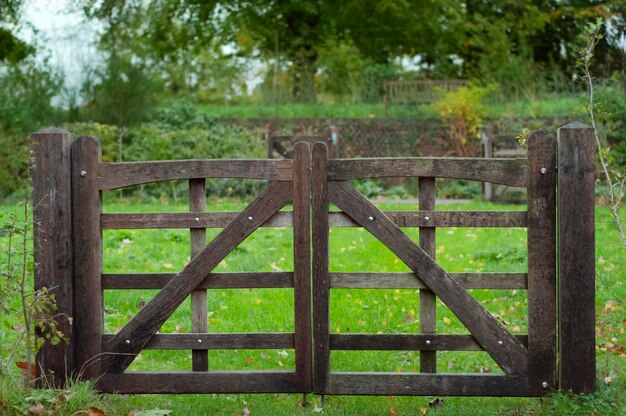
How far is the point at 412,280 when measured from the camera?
4.86 meters

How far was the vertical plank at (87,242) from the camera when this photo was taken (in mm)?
4996

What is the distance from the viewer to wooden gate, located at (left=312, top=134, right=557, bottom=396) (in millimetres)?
4805

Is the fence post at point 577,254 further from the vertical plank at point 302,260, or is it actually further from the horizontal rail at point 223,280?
the horizontal rail at point 223,280

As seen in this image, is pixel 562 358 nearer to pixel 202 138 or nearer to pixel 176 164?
pixel 176 164

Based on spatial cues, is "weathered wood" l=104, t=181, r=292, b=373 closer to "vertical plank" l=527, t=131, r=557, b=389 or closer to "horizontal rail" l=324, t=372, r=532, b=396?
"horizontal rail" l=324, t=372, r=532, b=396

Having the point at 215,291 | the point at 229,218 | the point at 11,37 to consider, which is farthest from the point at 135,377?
the point at 11,37

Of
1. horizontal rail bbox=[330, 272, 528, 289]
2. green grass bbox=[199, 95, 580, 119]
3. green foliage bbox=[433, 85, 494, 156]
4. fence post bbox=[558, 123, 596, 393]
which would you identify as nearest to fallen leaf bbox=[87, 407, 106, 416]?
horizontal rail bbox=[330, 272, 528, 289]

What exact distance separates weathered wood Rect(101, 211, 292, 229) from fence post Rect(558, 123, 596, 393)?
5.19 ft

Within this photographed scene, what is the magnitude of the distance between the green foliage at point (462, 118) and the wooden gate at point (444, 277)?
572 inches

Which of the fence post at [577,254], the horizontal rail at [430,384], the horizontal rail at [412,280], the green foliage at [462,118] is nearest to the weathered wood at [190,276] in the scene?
the horizontal rail at [412,280]

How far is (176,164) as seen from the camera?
16.3 feet

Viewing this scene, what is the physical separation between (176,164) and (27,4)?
2446cm

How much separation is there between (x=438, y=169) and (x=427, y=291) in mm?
716

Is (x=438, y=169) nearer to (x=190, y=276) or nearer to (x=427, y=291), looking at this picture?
(x=427, y=291)
